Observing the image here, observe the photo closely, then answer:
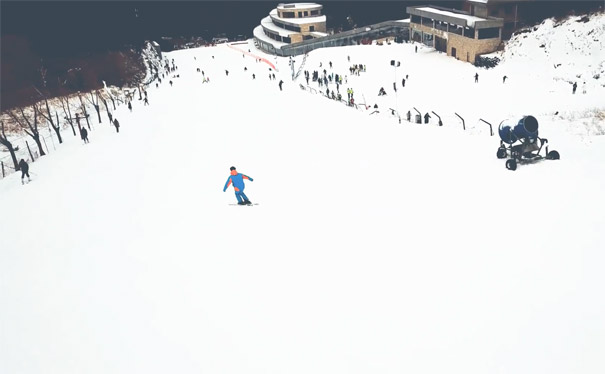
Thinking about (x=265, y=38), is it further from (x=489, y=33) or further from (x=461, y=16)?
(x=489, y=33)

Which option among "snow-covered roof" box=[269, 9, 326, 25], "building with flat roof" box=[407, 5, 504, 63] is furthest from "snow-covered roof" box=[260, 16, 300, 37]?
"building with flat roof" box=[407, 5, 504, 63]

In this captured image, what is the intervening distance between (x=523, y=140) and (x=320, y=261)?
7.61 m

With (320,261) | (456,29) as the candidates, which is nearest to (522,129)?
(320,261)

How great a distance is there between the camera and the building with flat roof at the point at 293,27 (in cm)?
6994

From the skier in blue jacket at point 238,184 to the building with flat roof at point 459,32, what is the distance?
36.0 metres

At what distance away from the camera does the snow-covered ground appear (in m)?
6.29

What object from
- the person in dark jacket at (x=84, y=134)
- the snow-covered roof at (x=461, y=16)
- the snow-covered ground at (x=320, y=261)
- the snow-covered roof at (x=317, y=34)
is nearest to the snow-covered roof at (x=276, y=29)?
the snow-covered roof at (x=317, y=34)

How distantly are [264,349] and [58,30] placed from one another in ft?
291

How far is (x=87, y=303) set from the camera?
796cm

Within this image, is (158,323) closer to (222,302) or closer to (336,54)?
(222,302)

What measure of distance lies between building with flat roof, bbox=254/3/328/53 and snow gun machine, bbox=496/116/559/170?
58.8 meters

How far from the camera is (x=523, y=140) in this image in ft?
38.8

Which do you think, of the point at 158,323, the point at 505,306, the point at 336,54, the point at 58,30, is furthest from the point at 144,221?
the point at 58,30

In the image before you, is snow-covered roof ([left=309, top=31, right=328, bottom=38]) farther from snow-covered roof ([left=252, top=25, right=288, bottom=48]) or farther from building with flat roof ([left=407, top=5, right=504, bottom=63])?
building with flat roof ([left=407, top=5, right=504, bottom=63])
